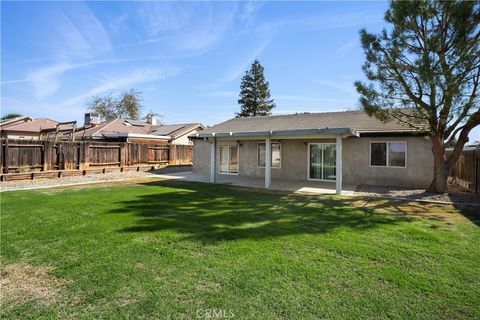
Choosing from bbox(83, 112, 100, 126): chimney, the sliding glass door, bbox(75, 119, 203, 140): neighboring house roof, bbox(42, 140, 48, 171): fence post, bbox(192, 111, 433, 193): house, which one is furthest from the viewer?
bbox(83, 112, 100, 126): chimney

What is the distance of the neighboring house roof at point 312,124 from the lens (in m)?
12.8

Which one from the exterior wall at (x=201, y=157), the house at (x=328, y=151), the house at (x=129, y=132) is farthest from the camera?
the house at (x=129, y=132)

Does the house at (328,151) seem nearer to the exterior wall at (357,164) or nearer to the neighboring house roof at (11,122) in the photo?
the exterior wall at (357,164)

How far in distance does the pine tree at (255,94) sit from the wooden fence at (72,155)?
2331 cm

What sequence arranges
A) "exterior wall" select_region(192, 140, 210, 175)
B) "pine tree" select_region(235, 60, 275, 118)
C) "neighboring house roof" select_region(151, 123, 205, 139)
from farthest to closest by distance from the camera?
"pine tree" select_region(235, 60, 275, 118)
"neighboring house roof" select_region(151, 123, 205, 139)
"exterior wall" select_region(192, 140, 210, 175)

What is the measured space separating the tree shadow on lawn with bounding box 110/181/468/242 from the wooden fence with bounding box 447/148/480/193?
4738 millimetres

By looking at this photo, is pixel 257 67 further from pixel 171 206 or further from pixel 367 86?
pixel 171 206

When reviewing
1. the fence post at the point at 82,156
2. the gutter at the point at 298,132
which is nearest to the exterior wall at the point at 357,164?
the gutter at the point at 298,132

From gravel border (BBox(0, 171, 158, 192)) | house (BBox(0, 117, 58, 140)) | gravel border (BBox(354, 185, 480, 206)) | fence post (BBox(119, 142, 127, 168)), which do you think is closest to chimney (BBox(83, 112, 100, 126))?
house (BBox(0, 117, 58, 140))

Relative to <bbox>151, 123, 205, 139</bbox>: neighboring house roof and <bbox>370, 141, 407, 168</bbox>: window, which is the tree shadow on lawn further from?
<bbox>151, 123, 205, 139</bbox>: neighboring house roof

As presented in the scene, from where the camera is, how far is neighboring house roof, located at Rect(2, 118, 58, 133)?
28759mm

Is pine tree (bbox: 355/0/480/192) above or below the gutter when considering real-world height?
above

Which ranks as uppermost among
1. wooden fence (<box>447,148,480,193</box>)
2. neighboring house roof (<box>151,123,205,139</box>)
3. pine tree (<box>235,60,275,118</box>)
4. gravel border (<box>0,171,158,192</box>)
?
pine tree (<box>235,60,275,118</box>)

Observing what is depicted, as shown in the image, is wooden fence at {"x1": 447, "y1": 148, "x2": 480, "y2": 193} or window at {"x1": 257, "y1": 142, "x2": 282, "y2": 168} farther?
window at {"x1": 257, "y1": 142, "x2": 282, "y2": 168}
